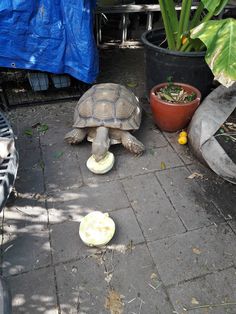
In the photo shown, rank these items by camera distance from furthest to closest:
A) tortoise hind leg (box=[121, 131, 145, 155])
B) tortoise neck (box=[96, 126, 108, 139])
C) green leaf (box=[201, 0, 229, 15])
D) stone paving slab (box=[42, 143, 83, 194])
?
1. tortoise hind leg (box=[121, 131, 145, 155])
2. tortoise neck (box=[96, 126, 108, 139])
3. stone paving slab (box=[42, 143, 83, 194])
4. green leaf (box=[201, 0, 229, 15])

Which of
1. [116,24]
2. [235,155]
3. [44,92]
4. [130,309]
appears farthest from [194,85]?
[116,24]

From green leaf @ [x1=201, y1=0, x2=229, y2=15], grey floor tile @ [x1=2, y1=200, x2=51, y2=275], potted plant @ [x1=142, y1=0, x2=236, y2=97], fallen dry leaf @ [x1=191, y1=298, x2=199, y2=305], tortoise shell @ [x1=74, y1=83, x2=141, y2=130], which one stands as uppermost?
green leaf @ [x1=201, y1=0, x2=229, y2=15]

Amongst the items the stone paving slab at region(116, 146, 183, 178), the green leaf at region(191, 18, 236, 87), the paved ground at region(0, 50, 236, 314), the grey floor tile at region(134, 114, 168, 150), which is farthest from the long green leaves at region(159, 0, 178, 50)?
the stone paving slab at region(116, 146, 183, 178)

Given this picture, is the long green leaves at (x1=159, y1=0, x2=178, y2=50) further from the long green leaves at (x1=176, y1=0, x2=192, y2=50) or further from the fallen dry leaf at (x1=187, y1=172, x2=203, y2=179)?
the fallen dry leaf at (x1=187, y1=172, x2=203, y2=179)

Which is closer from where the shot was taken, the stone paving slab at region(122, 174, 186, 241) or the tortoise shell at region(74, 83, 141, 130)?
the stone paving slab at region(122, 174, 186, 241)

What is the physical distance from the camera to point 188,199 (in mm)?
2674

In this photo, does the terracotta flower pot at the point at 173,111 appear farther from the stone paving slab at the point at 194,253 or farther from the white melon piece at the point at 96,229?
the white melon piece at the point at 96,229

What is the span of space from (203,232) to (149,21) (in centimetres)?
415

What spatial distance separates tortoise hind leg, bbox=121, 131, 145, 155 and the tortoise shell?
0.09m

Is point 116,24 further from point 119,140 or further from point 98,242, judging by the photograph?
point 98,242

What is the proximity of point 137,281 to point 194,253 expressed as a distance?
0.50 metres

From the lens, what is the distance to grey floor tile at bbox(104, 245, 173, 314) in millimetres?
1942

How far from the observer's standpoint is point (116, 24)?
5.93 m

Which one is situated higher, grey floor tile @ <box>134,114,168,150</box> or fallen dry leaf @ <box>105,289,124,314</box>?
fallen dry leaf @ <box>105,289,124,314</box>
